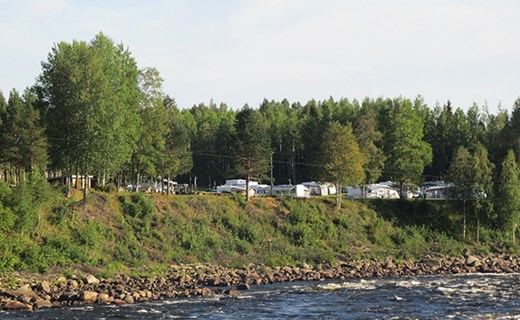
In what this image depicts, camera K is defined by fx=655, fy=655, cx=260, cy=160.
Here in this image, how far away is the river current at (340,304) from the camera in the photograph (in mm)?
34375

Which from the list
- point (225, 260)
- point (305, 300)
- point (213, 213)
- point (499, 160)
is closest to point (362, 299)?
point (305, 300)

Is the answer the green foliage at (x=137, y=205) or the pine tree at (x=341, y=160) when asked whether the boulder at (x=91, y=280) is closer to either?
the green foliage at (x=137, y=205)

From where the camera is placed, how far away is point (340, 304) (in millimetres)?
38344

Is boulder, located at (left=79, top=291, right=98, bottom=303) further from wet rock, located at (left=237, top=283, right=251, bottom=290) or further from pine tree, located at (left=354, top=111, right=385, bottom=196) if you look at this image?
pine tree, located at (left=354, top=111, right=385, bottom=196)

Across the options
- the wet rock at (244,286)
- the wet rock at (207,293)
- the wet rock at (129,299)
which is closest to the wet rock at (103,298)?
the wet rock at (129,299)

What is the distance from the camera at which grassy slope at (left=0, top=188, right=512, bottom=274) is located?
47.3 metres

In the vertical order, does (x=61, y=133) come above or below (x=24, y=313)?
above

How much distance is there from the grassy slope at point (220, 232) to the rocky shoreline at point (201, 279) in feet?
7.83

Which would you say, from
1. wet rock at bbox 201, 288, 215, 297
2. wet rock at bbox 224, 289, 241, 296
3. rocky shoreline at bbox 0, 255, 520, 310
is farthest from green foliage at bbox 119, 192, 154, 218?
wet rock at bbox 224, 289, 241, 296

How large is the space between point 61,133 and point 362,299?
28769mm

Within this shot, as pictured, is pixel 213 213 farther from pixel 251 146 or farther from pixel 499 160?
pixel 499 160

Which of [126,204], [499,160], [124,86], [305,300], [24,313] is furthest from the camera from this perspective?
[499,160]

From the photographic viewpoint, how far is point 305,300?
1566 inches

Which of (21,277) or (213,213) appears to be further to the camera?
(213,213)
